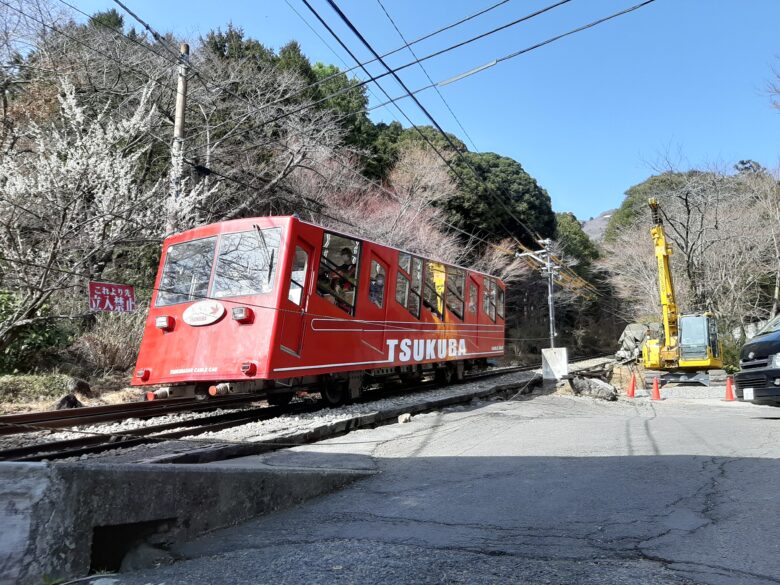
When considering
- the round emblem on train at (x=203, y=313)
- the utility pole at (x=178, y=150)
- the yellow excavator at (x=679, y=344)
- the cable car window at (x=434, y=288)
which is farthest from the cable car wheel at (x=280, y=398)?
the yellow excavator at (x=679, y=344)

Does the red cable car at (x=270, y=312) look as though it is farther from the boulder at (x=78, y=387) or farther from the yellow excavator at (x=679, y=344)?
the yellow excavator at (x=679, y=344)

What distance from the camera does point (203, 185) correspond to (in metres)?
15.2

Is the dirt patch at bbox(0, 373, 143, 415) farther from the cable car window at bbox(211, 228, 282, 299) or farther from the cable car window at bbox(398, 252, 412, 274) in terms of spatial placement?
the cable car window at bbox(398, 252, 412, 274)

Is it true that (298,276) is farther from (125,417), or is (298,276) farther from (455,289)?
(455,289)

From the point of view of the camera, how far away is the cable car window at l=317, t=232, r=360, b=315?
953 centimetres

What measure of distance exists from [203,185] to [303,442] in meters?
9.85

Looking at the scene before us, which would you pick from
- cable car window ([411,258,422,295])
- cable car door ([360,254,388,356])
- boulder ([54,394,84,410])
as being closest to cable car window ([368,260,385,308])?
cable car door ([360,254,388,356])

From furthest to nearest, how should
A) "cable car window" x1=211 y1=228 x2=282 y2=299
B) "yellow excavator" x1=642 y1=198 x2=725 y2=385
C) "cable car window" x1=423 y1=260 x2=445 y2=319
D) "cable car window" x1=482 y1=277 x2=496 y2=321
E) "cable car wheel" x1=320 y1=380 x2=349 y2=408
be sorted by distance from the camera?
"yellow excavator" x1=642 y1=198 x2=725 y2=385, "cable car window" x1=482 y1=277 x2=496 y2=321, "cable car window" x1=423 y1=260 x2=445 y2=319, "cable car wheel" x1=320 y1=380 x2=349 y2=408, "cable car window" x1=211 y1=228 x2=282 y2=299

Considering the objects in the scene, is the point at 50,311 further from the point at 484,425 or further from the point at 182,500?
the point at 182,500

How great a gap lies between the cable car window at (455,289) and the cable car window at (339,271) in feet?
14.0

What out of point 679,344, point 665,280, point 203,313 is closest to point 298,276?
point 203,313

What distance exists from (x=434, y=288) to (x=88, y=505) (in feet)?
34.7

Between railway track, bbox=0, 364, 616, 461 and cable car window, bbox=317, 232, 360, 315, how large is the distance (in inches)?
80.1

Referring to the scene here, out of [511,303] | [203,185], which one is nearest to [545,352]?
[203,185]
